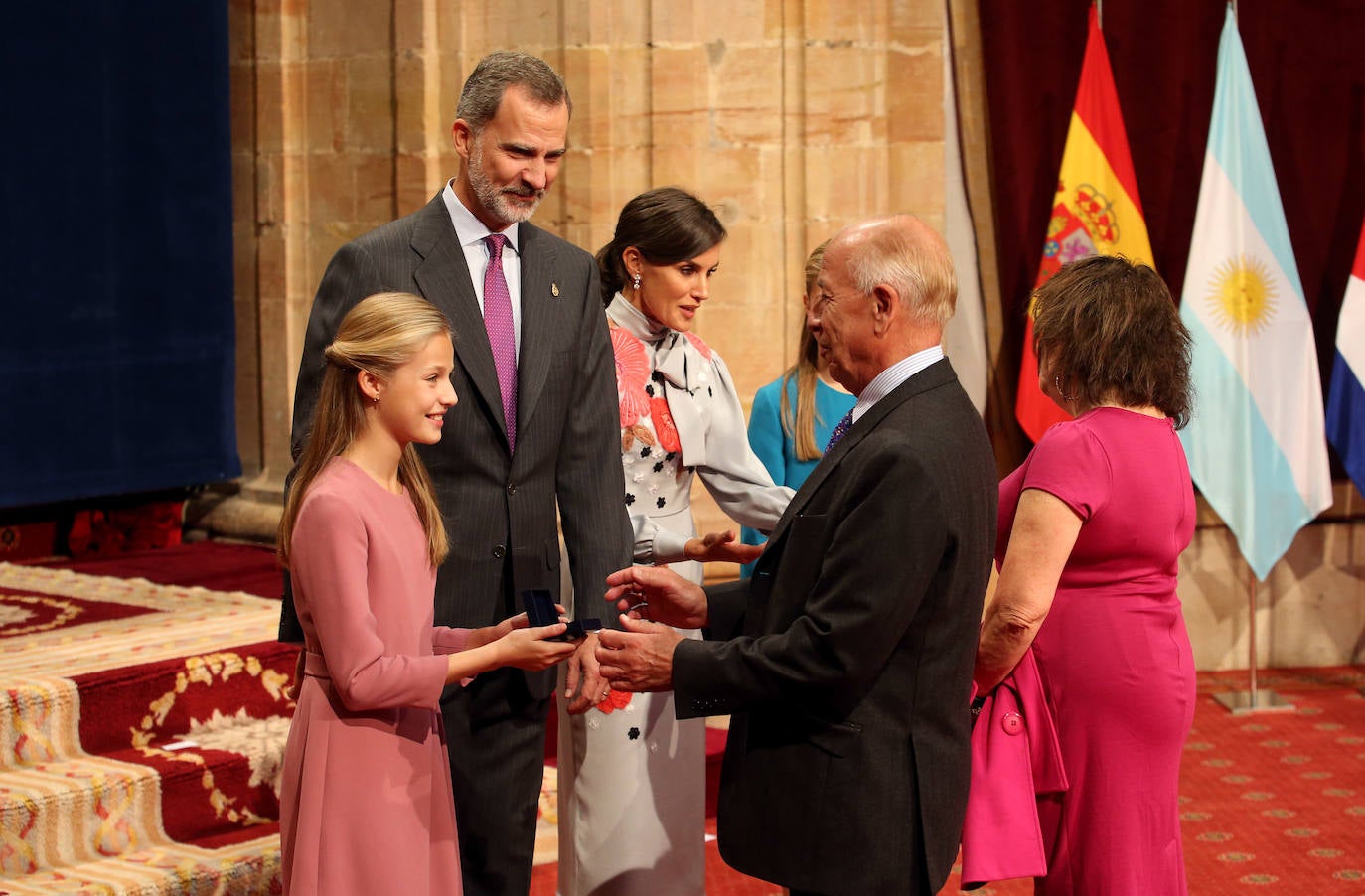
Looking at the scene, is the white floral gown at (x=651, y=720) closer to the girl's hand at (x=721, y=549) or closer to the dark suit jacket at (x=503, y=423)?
the girl's hand at (x=721, y=549)

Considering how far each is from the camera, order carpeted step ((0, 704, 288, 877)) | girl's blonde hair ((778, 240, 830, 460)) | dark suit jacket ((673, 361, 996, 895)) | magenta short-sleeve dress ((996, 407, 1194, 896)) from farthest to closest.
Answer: girl's blonde hair ((778, 240, 830, 460)), carpeted step ((0, 704, 288, 877)), magenta short-sleeve dress ((996, 407, 1194, 896)), dark suit jacket ((673, 361, 996, 895))

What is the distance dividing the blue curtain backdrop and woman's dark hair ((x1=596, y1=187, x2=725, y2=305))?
2.95 meters

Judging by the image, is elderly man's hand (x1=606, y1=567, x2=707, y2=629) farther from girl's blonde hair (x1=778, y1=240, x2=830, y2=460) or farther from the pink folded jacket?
girl's blonde hair (x1=778, y1=240, x2=830, y2=460)

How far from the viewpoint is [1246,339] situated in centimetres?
604

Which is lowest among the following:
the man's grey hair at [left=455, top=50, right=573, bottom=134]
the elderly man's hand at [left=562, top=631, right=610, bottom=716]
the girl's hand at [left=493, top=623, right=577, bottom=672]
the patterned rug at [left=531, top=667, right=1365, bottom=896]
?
the patterned rug at [left=531, top=667, right=1365, bottom=896]

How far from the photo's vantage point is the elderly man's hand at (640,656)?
248cm

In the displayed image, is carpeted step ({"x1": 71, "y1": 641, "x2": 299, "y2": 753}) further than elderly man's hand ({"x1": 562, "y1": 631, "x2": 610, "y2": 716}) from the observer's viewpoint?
Yes

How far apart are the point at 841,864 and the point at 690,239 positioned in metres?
1.71

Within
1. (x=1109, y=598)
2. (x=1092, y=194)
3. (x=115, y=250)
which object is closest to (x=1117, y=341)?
(x=1109, y=598)

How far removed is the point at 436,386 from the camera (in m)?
2.60

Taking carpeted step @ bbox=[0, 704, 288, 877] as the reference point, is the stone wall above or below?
above

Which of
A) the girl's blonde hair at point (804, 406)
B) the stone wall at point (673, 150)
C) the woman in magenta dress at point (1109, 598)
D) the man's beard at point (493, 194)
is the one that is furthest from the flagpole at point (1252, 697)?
the man's beard at point (493, 194)

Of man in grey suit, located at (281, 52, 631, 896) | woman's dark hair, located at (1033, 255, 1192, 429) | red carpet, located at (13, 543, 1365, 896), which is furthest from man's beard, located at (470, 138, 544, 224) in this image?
red carpet, located at (13, 543, 1365, 896)

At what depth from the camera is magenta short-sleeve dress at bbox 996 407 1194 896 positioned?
2746 millimetres
